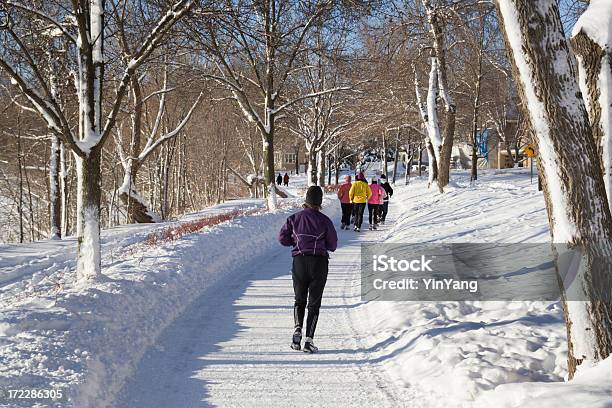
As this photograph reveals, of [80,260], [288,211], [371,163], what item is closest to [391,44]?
[288,211]

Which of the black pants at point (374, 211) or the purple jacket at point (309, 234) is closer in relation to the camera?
the purple jacket at point (309, 234)

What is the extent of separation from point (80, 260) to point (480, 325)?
270 inches

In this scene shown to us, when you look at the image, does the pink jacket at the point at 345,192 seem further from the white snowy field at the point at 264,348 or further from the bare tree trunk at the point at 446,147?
the white snowy field at the point at 264,348

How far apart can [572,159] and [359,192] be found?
1252cm

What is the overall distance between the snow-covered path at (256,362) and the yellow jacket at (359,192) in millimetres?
8143

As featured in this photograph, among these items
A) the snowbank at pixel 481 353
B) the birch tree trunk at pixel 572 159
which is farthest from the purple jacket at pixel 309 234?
the birch tree trunk at pixel 572 159

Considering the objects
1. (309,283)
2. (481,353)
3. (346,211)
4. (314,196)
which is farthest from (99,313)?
(346,211)

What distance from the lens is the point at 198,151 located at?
5109cm

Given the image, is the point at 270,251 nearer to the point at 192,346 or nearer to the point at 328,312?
the point at 328,312

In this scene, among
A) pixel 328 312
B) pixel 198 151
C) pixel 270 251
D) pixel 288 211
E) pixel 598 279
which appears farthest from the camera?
pixel 198 151

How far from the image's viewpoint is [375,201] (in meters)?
18.0

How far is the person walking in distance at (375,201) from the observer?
1794 cm

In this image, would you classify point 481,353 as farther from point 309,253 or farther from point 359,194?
point 359,194

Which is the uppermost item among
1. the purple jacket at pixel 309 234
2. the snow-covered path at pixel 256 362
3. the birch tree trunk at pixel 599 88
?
the birch tree trunk at pixel 599 88
